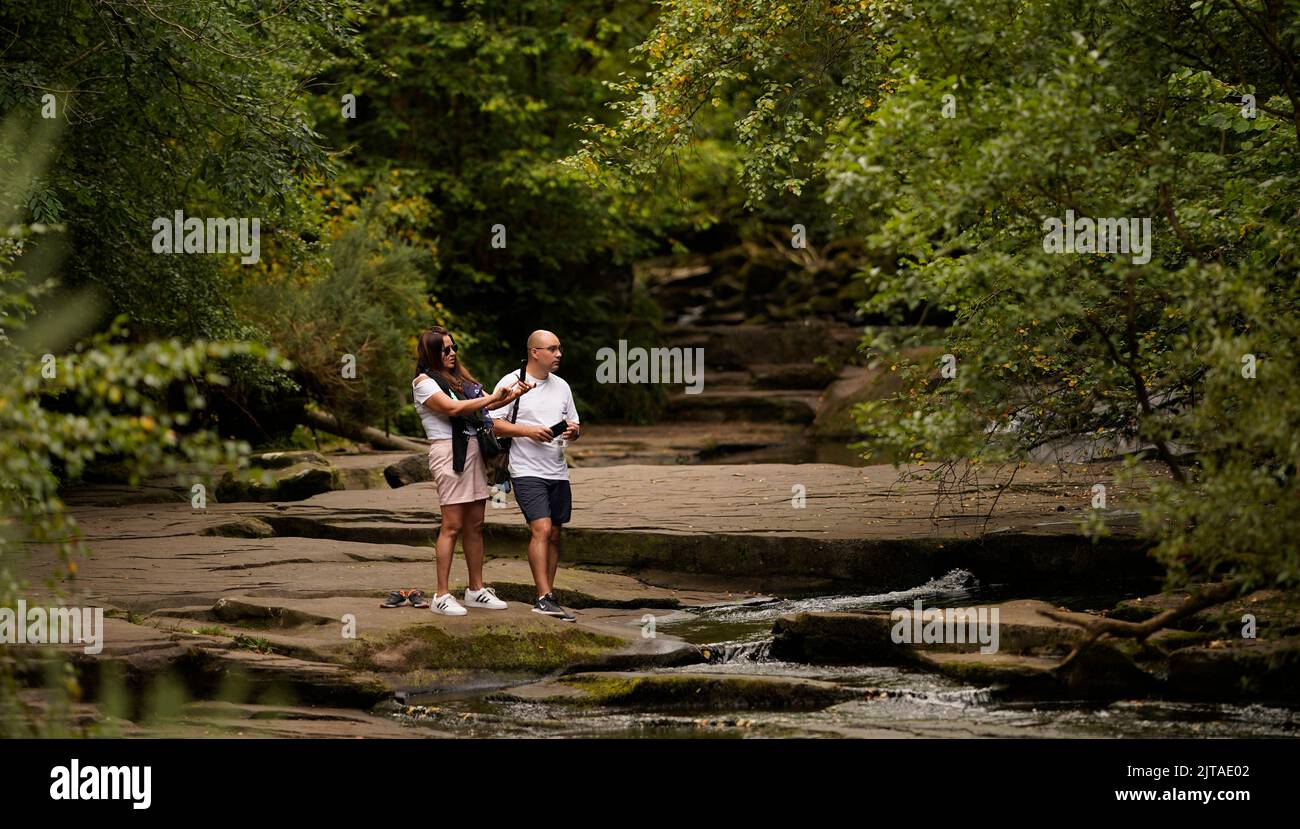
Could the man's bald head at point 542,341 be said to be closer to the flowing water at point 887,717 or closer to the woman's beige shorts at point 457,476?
the woman's beige shorts at point 457,476

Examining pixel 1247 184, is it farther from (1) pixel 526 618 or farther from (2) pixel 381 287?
(2) pixel 381 287

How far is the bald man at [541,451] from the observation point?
10.2 metres

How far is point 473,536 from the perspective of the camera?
1040cm

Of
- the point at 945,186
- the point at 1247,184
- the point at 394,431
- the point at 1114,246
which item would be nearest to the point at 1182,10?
the point at 1247,184

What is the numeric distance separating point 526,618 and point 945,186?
14.7 ft

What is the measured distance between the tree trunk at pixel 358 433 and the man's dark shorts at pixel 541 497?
11.6 m

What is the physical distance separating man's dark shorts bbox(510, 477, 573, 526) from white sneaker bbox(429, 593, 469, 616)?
2.74 feet

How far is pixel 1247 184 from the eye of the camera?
9.65 meters

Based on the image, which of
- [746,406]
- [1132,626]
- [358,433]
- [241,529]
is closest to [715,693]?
[1132,626]

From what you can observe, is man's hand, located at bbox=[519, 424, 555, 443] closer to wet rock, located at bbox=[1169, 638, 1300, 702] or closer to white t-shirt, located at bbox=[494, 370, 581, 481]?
white t-shirt, located at bbox=[494, 370, 581, 481]

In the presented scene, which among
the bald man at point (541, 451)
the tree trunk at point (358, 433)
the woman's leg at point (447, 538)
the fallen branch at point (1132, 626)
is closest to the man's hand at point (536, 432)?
the bald man at point (541, 451)

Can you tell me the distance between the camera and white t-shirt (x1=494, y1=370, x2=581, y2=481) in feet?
33.6

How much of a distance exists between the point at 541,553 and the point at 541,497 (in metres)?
0.45

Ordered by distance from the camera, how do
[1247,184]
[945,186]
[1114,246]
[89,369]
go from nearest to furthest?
1. [89,369]
2. [945,186]
3. [1114,246]
4. [1247,184]
